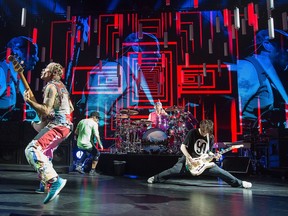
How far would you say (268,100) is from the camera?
365 inches

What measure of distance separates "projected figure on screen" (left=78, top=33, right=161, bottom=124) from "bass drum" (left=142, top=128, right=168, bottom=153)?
2324 mm

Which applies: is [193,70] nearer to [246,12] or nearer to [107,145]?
[246,12]

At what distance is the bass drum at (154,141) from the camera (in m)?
7.26

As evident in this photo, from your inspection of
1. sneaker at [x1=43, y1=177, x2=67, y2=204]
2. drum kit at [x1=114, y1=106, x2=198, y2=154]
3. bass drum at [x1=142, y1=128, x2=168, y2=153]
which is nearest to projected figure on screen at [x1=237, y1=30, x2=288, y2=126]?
drum kit at [x1=114, y1=106, x2=198, y2=154]

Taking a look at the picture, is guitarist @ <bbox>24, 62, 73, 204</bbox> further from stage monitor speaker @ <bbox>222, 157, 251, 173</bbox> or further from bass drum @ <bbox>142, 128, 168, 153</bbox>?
stage monitor speaker @ <bbox>222, 157, 251, 173</bbox>

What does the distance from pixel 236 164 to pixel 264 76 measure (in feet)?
14.2

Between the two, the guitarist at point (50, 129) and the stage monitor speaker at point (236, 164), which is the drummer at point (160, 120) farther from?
the guitarist at point (50, 129)

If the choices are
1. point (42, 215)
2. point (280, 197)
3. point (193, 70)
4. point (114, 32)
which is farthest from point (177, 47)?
point (42, 215)

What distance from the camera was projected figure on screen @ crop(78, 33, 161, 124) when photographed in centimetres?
959

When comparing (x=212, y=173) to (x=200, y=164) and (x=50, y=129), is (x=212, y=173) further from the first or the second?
(x=50, y=129)

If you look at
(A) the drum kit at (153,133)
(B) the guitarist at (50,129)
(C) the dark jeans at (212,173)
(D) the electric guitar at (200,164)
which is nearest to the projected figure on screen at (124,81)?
(A) the drum kit at (153,133)

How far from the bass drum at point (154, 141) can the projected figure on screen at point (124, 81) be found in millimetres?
2324

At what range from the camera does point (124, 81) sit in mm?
9727

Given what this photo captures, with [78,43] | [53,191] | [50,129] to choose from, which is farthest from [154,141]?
[78,43]
